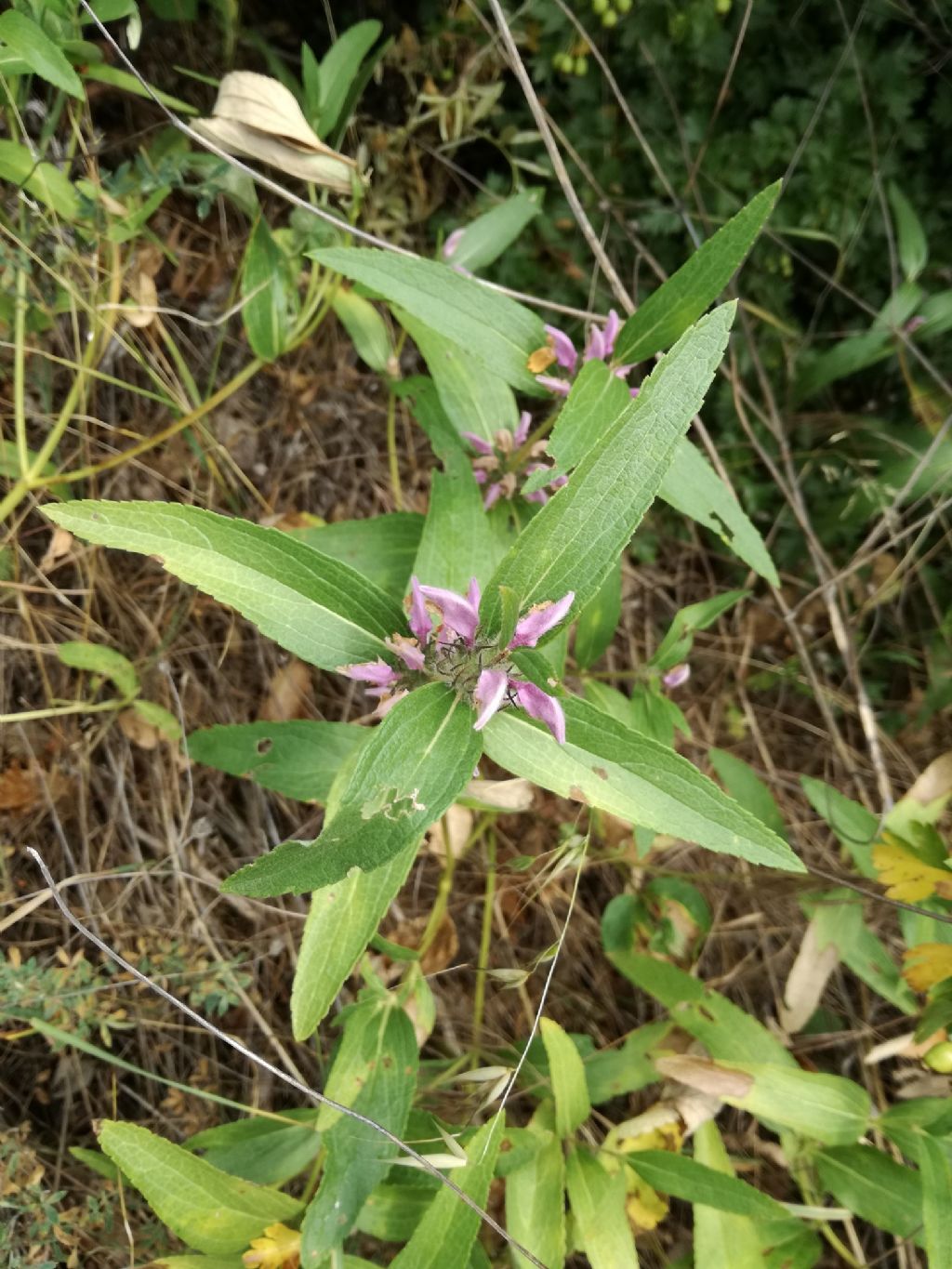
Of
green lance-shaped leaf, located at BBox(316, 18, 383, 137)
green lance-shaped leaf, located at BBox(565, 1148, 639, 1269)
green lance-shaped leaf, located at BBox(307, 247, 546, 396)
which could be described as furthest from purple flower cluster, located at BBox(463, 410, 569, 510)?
green lance-shaped leaf, located at BBox(565, 1148, 639, 1269)

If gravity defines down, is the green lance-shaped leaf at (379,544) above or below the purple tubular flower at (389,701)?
below

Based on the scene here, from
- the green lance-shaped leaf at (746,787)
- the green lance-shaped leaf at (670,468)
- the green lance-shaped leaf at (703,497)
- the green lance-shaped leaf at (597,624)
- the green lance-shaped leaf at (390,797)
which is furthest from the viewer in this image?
the green lance-shaped leaf at (746,787)

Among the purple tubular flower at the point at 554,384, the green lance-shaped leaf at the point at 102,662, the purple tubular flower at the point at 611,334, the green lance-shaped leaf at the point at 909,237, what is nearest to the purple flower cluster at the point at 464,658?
the purple tubular flower at the point at 554,384

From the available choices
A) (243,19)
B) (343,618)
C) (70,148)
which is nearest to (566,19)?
(243,19)

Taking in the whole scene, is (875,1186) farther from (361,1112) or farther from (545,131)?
(545,131)

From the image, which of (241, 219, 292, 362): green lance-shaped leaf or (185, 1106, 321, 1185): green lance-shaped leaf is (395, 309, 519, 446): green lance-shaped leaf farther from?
(185, 1106, 321, 1185): green lance-shaped leaf

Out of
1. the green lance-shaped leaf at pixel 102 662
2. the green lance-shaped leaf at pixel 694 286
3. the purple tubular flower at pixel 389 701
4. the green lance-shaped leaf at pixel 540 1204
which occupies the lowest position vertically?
the green lance-shaped leaf at pixel 540 1204

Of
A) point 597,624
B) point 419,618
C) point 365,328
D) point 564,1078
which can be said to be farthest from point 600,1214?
point 365,328

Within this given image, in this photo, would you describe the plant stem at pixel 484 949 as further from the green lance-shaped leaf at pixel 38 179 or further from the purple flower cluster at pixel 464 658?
the green lance-shaped leaf at pixel 38 179
